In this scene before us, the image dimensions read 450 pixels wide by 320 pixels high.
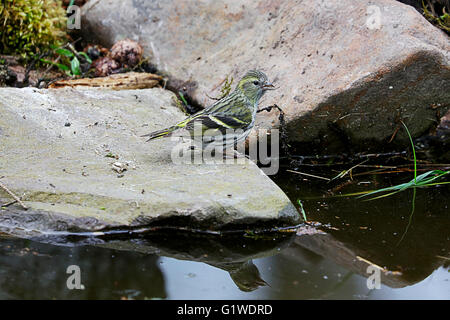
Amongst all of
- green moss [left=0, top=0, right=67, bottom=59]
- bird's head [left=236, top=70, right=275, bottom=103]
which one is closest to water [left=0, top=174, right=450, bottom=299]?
bird's head [left=236, top=70, right=275, bottom=103]

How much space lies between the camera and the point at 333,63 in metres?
6.00

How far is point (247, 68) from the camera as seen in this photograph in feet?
22.3

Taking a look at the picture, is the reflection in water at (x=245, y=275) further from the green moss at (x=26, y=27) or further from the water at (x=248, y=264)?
the green moss at (x=26, y=27)

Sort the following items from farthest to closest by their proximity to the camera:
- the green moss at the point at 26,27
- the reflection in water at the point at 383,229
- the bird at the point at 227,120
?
1. the green moss at the point at 26,27
2. the bird at the point at 227,120
3. the reflection in water at the point at 383,229

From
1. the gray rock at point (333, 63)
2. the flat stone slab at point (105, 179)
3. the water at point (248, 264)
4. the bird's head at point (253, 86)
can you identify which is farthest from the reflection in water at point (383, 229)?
the bird's head at point (253, 86)

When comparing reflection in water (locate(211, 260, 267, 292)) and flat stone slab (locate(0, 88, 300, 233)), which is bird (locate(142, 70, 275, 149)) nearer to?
flat stone slab (locate(0, 88, 300, 233))

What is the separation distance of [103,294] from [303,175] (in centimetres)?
294

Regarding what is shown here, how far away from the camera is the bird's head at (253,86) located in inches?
221

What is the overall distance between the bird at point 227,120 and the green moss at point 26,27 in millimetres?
3564

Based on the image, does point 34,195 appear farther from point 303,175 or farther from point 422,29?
point 422,29

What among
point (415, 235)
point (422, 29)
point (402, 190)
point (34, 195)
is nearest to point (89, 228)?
point (34, 195)

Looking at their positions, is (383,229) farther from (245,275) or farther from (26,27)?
(26,27)

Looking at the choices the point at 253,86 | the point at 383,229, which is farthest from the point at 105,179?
the point at 383,229

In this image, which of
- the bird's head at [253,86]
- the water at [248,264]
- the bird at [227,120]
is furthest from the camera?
the bird's head at [253,86]
